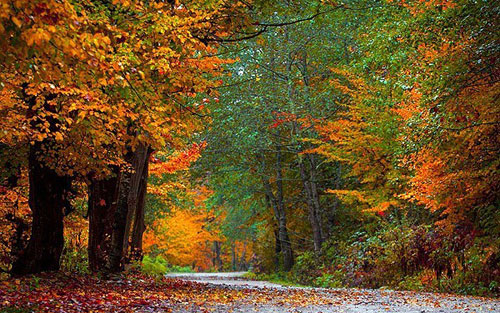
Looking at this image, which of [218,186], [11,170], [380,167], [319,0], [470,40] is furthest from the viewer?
[218,186]

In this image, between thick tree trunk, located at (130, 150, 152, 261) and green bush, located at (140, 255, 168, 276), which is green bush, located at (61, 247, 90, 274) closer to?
thick tree trunk, located at (130, 150, 152, 261)

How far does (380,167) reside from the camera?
15383 millimetres

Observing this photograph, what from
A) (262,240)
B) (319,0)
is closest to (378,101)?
(319,0)

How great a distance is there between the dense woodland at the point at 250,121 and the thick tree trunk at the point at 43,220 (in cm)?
3

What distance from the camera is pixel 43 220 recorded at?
9.50 metres

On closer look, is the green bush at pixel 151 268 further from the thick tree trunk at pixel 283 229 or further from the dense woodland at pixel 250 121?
the thick tree trunk at pixel 283 229

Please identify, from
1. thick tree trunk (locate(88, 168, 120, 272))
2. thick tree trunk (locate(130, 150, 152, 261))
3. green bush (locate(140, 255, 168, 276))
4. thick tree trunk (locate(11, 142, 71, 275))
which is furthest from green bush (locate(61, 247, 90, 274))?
thick tree trunk (locate(11, 142, 71, 275))

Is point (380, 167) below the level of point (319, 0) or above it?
below

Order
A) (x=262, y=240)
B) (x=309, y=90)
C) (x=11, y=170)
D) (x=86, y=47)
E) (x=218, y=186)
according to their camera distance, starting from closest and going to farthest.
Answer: (x=86, y=47) < (x=11, y=170) < (x=309, y=90) < (x=218, y=186) < (x=262, y=240)

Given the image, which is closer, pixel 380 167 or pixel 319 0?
pixel 319 0

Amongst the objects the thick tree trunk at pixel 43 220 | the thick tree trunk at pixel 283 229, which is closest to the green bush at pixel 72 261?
the thick tree trunk at pixel 43 220

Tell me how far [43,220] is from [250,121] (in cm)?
1010

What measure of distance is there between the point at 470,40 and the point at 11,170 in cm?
943

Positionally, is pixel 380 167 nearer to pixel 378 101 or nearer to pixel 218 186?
pixel 378 101
